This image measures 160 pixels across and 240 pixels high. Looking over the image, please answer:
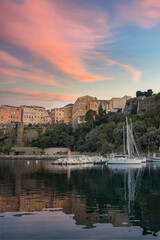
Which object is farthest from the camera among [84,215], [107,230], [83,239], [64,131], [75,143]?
[64,131]

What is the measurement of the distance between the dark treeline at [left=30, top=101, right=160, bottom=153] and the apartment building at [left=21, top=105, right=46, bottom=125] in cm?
3129

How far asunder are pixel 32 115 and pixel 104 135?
218 ft

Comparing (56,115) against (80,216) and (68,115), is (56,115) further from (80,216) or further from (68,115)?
(80,216)

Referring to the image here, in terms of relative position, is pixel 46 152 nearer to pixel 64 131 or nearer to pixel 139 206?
pixel 64 131

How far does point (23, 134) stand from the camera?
10788cm

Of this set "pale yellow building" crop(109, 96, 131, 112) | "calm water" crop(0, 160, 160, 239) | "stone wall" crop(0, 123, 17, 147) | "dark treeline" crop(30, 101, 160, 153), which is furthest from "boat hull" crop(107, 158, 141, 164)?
"stone wall" crop(0, 123, 17, 147)

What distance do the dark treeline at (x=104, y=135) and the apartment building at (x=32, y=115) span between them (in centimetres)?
3129

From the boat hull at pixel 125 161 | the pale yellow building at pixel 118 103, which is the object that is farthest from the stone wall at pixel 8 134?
the boat hull at pixel 125 161

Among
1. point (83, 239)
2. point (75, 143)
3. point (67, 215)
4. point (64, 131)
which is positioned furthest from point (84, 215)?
point (64, 131)

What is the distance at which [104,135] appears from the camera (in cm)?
7500

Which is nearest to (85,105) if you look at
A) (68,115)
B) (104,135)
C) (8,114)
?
(68,115)

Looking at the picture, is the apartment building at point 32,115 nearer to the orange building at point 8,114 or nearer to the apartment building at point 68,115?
the orange building at point 8,114

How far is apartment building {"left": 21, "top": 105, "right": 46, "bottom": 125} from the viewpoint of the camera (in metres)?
132

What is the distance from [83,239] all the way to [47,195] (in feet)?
26.6
